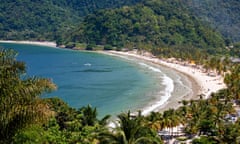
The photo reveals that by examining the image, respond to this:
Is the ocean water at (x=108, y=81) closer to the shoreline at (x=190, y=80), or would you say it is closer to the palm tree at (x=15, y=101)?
the shoreline at (x=190, y=80)

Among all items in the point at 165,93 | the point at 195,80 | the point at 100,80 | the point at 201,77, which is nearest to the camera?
the point at 165,93

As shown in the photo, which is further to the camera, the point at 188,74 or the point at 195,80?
the point at 188,74

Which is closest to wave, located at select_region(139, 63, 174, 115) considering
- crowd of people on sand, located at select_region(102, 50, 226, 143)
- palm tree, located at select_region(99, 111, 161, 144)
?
crowd of people on sand, located at select_region(102, 50, 226, 143)

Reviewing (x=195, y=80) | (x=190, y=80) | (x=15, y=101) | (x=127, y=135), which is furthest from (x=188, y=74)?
(x=15, y=101)

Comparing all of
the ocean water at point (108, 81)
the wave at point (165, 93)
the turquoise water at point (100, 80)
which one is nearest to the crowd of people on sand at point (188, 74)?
the ocean water at point (108, 81)

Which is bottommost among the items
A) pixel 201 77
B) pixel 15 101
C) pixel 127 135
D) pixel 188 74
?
pixel 201 77

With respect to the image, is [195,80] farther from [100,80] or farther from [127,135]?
[127,135]
